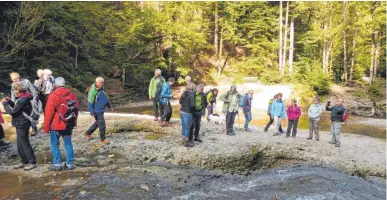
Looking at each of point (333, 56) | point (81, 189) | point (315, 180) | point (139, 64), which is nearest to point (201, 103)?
point (315, 180)

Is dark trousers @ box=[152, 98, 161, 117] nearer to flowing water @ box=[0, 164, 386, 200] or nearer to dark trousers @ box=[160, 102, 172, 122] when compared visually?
dark trousers @ box=[160, 102, 172, 122]

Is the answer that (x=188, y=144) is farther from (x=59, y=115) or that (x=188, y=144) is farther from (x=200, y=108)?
(x=59, y=115)

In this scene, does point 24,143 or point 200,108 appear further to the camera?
point 200,108

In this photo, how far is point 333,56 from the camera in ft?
138

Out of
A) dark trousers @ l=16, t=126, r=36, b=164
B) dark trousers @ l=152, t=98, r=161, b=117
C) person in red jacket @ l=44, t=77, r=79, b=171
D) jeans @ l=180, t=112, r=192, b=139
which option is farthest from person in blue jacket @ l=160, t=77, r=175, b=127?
dark trousers @ l=16, t=126, r=36, b=164

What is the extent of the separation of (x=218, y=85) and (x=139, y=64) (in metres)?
10.5

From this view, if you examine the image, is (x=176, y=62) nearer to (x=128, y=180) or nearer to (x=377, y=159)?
(x=377, y=159)

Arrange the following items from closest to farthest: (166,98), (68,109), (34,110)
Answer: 1. (68,109)
2. (34,110)
3. (166,98)

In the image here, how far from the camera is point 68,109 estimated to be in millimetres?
7727

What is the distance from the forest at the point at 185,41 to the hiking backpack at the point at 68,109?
13872 mm

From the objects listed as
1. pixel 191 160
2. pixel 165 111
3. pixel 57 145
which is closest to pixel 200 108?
pixel 191 160

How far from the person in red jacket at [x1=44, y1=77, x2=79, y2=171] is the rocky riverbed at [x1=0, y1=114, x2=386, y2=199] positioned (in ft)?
2.29

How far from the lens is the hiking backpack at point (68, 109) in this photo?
7.62 meters

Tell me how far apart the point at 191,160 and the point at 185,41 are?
24.9 m
